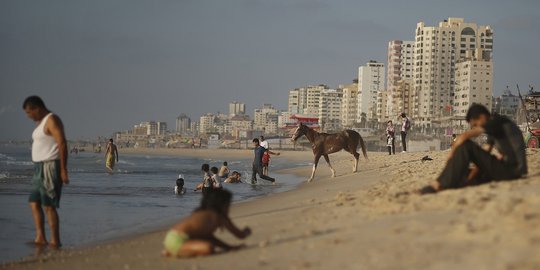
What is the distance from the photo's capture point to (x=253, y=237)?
6.52m

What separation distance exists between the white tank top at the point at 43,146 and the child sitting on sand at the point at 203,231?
245 cm

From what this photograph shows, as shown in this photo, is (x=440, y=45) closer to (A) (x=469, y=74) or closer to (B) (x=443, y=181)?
(A) (x=469, y=74)

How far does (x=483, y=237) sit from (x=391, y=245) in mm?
685

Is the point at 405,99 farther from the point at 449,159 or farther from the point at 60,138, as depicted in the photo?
the point at 60,138

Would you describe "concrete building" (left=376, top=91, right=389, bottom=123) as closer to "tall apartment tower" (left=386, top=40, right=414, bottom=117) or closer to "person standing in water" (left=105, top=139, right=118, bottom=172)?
"tall apartment tower" (left=386, top=40, right=414, bottom=117)

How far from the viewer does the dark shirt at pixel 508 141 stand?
7895 mm

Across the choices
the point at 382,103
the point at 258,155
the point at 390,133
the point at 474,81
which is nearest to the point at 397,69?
the point at 382,103

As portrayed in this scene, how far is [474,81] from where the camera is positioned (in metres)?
139

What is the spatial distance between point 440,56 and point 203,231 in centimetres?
15900

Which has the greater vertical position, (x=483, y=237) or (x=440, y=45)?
(x=440, y=45)

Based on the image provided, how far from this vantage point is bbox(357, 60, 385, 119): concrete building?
642 ft

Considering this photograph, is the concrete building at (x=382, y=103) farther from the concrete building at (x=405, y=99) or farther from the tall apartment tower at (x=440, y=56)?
the tall apartment tower at (x=440, y=56)

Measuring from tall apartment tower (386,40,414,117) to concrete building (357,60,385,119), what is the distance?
1281cm

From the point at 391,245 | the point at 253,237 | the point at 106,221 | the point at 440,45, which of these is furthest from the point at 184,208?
the point at 440,45
